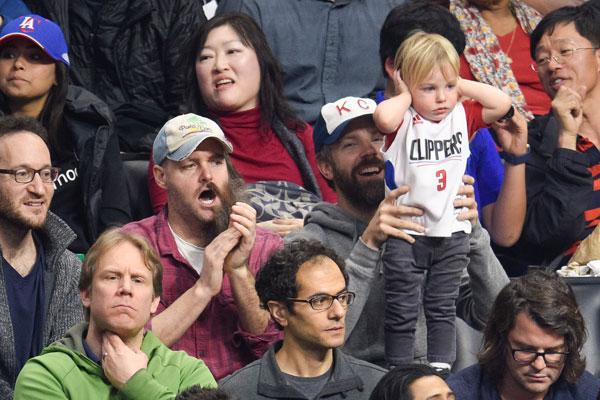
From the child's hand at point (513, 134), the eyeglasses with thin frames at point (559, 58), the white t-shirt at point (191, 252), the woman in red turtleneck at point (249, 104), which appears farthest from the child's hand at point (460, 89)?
the eyeglasses with thin frames at point (559, 58)

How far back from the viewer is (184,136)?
6.20m

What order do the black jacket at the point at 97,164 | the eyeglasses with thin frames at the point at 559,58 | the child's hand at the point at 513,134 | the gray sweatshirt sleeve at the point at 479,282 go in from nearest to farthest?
the gray sweatshirt sleeve at the point at 479,282, the child's hand at the point at 513,134, the black jacket at the point at 97,164, the eyeglasses with thin frames at the point at 559,58

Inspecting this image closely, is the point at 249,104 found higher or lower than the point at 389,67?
lower

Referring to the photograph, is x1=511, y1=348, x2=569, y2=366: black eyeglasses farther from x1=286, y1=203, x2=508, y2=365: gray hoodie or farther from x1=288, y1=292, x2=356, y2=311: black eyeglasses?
x1=288, y1=292, x2=356, y2=311: black eyeglasses

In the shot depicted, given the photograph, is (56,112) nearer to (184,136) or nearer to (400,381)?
(184,136)

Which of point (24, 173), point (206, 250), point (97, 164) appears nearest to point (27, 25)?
point (97, 164)

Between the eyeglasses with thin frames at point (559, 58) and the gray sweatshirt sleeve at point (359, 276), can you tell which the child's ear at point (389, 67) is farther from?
the eyeglasses with thin frames at point (559, 58)

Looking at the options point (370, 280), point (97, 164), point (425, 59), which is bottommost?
point (370, 280)

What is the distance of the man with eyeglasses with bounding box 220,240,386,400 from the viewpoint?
5.49 m

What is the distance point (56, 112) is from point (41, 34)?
14.0 inches

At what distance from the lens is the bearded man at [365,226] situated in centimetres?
595

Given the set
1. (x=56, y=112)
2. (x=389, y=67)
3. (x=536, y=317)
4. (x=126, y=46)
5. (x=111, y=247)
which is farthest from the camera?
(x=126, y=46)

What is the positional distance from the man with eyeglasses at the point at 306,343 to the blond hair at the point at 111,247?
405mm

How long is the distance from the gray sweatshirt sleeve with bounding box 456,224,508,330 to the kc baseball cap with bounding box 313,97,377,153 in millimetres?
686
